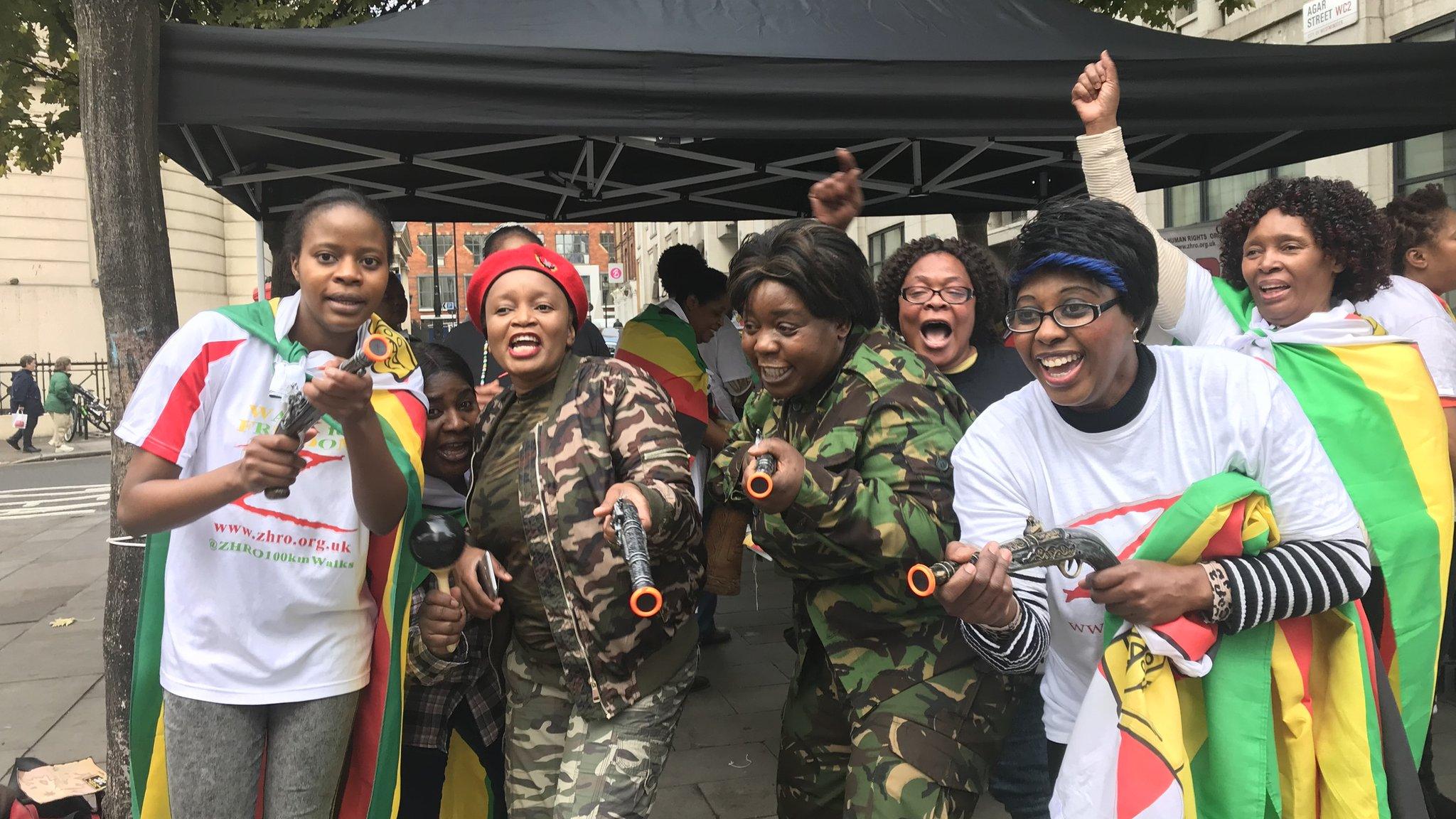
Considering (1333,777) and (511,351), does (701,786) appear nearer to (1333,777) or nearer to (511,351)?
(511,351)

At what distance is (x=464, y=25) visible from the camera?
3.71m

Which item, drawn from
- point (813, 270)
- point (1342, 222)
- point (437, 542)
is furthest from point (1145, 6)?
point (437, 542)

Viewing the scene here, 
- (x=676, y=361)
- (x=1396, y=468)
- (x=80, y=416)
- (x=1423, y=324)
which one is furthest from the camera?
(x=80, y=416)

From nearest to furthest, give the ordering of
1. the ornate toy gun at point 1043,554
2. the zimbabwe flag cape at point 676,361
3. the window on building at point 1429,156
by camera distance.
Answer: the ornate toy gun at point 1043,554, the zimbabwe flag cape at point 676,361, the window on building at point 1429,156

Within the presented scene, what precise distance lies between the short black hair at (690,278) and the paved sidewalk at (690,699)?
1649 mm

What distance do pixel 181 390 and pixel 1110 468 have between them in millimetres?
1986

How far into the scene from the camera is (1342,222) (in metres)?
2.77

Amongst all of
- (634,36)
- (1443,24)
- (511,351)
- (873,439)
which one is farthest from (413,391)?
(1443,24)

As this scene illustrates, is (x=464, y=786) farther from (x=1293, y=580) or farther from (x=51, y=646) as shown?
(x=51, y=646)

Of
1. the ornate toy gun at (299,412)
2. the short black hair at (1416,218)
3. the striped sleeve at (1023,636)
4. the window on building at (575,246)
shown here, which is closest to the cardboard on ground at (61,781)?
the ornate toy gun at (299,412)

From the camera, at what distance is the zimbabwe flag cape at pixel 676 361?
16.3ft

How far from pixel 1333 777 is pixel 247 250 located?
3288 cm

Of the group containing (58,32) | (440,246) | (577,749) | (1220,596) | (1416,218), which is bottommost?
(577,749)

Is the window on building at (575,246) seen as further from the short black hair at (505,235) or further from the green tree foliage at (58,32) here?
the short black hair at (505,235)
